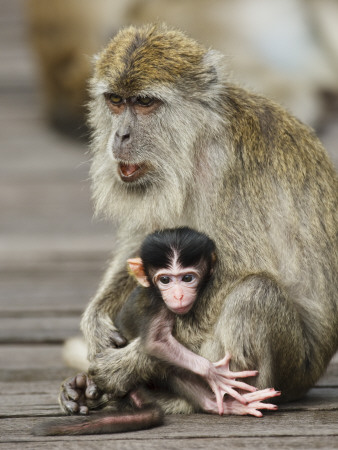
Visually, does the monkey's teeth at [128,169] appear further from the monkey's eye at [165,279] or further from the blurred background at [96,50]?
the blurred background at [96,50]

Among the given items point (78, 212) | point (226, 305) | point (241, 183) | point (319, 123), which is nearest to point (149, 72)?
point (241, 183)

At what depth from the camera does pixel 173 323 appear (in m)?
4.14

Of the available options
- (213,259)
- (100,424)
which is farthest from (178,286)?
(100,424)

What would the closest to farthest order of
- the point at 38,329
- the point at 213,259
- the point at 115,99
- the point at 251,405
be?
the point at 251,405
the point at 213,259
the point at 115,99
the point at 38,329

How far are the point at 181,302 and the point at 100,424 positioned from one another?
1.76ft

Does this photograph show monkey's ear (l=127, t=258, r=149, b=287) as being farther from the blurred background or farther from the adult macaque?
the blurred background

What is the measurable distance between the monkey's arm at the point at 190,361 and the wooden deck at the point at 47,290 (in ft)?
0.37

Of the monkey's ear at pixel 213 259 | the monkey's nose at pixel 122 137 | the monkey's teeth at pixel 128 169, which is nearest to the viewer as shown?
the monkey's ear at pixel 213 259

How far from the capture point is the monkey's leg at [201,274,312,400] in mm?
3982

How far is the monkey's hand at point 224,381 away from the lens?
397 cm

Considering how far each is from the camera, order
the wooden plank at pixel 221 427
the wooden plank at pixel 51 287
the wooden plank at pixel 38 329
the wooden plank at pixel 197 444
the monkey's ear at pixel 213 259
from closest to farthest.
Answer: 1. the wooden plank at pixel 197 444
2. the wooden plank at pixel 221 427
3. the monkey's ear at pixel 213 259
4. the wooden plank at pixel 38 329
5. the wooden plank at pixel 51 287

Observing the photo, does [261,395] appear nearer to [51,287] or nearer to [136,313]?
[136,313]

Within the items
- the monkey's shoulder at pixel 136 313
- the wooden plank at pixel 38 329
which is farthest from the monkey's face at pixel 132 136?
the wooden plank at pixel 38 329

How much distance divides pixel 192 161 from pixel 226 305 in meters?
0.64
